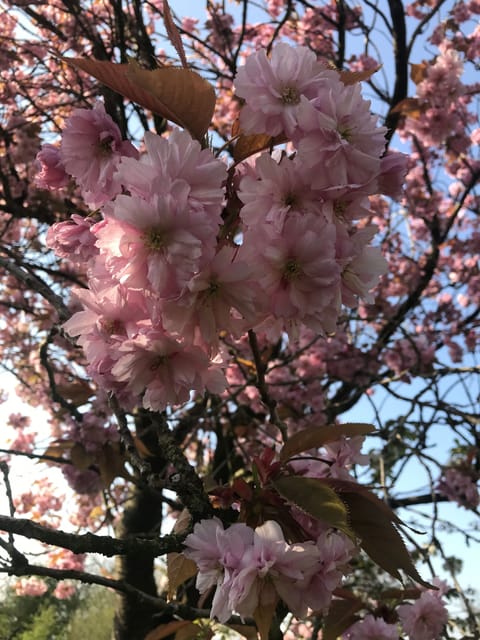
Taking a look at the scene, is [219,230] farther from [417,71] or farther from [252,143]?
[417,71]

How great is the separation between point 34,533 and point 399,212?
5.03 meters

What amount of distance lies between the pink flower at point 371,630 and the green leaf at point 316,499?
0.68 meters

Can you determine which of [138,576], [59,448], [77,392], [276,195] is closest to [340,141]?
[276,195]

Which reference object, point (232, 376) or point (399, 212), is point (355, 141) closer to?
point (232, 376)

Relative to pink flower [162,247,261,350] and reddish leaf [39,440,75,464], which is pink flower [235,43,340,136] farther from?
reddish leaf [39,440,75,464]

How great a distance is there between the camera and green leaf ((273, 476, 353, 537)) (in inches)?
23.4

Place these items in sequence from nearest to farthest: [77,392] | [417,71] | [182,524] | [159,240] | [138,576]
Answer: [159,240] < [182,524] < [77,392] < [417,71] < [138,576]

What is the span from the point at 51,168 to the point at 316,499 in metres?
0.56

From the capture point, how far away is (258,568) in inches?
24.2

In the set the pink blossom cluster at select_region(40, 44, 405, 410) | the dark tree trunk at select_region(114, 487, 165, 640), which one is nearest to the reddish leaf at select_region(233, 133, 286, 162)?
the pink blossom cluster at select_region(40, 44, 405, 410)

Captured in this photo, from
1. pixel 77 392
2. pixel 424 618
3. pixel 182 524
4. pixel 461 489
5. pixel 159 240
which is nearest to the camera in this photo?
pixel 159 240

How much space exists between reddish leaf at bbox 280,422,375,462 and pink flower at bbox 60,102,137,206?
415 millimetres

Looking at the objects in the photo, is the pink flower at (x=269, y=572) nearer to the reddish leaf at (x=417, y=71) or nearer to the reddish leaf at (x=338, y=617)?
the reddish leaf at (x=338, y=617)

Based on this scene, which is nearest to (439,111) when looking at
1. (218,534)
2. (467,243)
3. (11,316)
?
(467,243)
